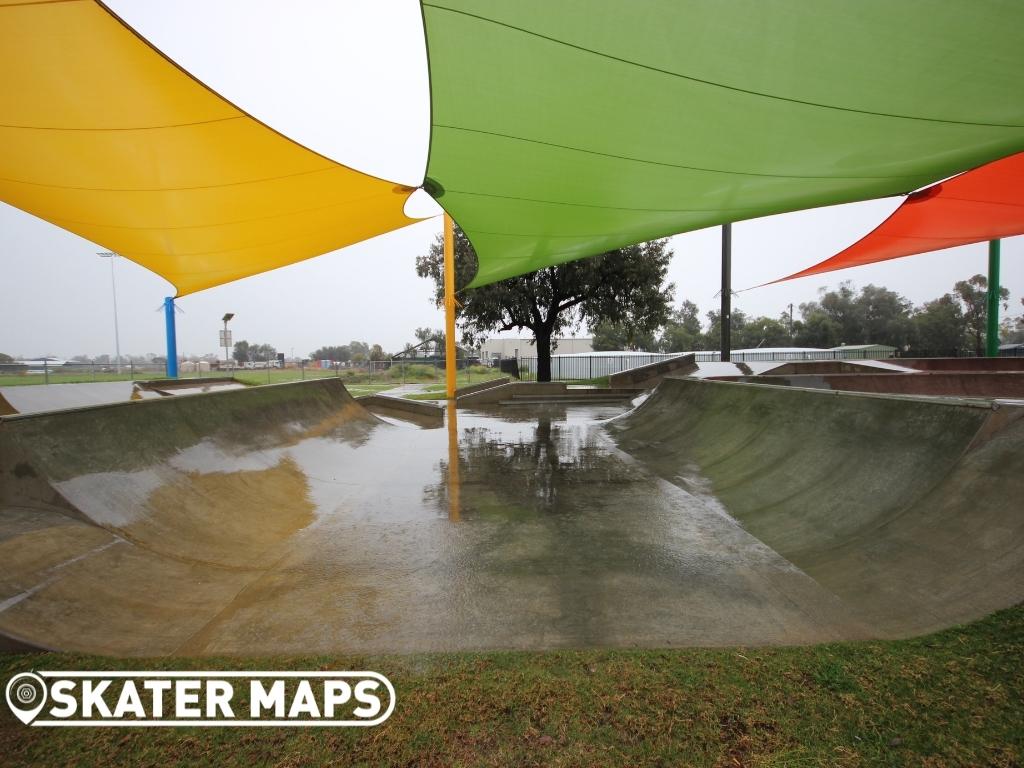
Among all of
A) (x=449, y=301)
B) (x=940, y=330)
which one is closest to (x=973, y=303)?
(x=940, y=330)

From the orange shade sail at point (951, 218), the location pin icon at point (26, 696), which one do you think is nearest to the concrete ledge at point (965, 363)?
the orange shade sail at point (951, 218)

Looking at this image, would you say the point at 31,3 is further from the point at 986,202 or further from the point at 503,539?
the point at 986,202

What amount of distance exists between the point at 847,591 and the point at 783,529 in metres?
1.21

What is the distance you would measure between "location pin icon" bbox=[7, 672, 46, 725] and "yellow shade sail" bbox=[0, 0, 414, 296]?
426 cm

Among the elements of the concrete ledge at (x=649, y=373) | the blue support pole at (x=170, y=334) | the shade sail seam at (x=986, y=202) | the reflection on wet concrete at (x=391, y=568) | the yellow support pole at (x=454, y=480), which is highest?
the shade sail seam at (x=986, y=202)

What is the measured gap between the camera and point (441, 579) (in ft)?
11.3

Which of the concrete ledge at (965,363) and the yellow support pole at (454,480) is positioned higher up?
the concrete ledge at (965,363)

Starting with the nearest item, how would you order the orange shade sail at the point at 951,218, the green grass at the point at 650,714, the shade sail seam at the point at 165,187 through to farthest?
1. the green grass at the point at 650,714
2. the shade sail seam at the point at 165,187
3. the orange shade sail at the point at 951,218

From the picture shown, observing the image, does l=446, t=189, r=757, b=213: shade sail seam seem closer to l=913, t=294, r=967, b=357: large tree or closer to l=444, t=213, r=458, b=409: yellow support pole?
l=444, t=213, r=458, b=409: yellow support pole

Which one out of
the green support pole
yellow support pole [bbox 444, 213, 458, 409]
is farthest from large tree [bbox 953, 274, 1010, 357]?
yellow support pole [bbox 444, 213, 458, 409]

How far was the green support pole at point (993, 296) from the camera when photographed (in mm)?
15922

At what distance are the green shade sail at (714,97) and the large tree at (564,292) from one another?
15555 millimetres

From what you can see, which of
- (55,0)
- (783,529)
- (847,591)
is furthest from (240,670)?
(55,0)

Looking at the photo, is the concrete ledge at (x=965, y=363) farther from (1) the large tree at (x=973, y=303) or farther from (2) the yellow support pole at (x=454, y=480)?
(1) the large tree at (x=973, y=303)
